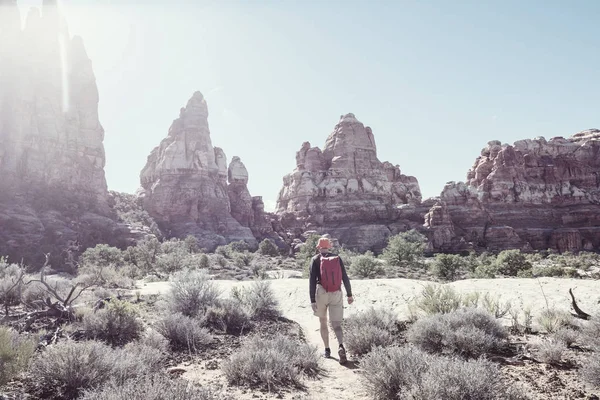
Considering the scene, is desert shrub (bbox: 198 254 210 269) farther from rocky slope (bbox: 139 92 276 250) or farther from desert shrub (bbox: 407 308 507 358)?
desert shrub (bbox: 407 308 507 358)

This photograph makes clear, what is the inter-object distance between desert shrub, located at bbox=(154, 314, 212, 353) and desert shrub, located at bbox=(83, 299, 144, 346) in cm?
45

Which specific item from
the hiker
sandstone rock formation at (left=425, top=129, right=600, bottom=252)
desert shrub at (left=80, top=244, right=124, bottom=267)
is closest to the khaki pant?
the hiker

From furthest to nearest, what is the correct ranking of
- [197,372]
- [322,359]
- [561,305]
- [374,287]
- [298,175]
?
[298,175], [374,287], [561,305], [322,359], [197,372]

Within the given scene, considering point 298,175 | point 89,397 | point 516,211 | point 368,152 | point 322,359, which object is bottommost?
point 322,359

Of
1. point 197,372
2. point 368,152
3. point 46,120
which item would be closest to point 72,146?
point 46,120

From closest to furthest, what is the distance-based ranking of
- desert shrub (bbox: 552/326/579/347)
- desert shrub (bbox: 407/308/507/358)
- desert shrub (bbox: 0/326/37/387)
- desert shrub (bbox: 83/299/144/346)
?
1. desert shrub (bbox: 0/326/37/387)
2. desert shrub (bbox: 407/308/507/358)
3. desert shrub (bbox: 552/326/579/347)
4. desert shrub (bbox: 83/299/144/346)

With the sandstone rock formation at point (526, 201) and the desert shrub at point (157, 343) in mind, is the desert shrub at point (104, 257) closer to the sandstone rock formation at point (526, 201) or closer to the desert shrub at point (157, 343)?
the desert shrub at point (157, 343)

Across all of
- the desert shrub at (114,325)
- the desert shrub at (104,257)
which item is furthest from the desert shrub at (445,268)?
the desert shrub at (104,257)

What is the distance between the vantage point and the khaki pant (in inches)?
234

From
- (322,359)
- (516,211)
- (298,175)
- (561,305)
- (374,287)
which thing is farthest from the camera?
(298,175)

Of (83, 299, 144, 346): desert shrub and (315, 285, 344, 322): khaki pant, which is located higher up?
(315, 285, 344, 322): khaki pant

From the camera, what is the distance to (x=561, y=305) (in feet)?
29.5

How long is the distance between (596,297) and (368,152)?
6569 cm

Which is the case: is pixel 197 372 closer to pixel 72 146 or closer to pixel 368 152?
pixel 72 146
